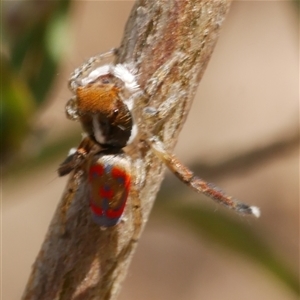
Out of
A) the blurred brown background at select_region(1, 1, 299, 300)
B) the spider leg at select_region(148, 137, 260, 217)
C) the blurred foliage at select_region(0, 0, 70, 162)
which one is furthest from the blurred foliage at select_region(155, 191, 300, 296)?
the blurred brown background at select_region(1, 1, 299, 300)

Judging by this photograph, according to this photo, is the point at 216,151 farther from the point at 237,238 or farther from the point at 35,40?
Result: the point at 35,40

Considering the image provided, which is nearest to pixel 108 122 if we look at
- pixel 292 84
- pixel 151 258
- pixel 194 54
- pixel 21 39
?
pixel 194 54

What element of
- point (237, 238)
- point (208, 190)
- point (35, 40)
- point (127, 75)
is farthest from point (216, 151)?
point (127, 75)

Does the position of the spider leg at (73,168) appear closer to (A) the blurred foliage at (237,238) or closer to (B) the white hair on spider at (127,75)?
(B) the white hair on spider at (127,75)

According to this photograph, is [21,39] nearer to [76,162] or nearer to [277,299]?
[76,162]

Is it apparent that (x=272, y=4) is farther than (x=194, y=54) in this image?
Yes

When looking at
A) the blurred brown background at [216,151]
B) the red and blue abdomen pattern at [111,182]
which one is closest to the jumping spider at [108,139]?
the red and blue abdomen pattern at [111,182]

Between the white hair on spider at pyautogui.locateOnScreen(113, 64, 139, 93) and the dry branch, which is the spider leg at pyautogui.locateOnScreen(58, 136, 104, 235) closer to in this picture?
the dry branch
